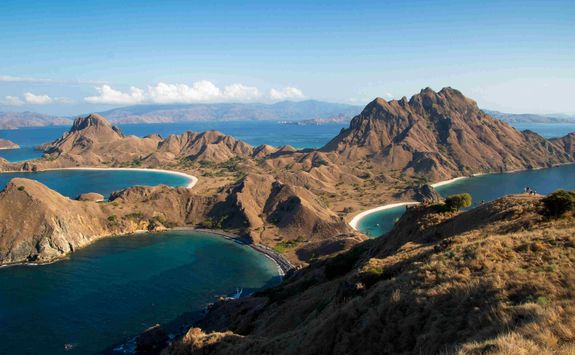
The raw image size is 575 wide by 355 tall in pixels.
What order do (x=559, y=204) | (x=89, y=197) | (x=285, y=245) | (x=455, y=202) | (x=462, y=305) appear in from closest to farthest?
(x=462, y=305)
(x=559, y=204)
(x=455, y=202)
(x=285, y=245)
(x=89, y=197)

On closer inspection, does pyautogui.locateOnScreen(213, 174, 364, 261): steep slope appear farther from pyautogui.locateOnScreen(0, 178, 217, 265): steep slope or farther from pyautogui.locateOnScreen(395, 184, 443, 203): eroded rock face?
pyautogui.locateOnScreen(395, 184, 443, 203): eroded rock face

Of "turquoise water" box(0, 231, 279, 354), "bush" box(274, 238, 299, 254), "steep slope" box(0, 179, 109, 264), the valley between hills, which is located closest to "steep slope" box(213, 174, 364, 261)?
"bush" box(274, 238, 299, 254)

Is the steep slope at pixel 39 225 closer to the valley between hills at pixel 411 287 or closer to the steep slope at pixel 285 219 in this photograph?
the valley between hills at pixel 411 287

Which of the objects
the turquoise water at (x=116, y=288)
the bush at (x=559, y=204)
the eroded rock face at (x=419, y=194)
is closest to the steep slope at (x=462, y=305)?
the bush at (x=559, y=204)

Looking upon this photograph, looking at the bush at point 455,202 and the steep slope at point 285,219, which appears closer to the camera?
the bush at point 455,202

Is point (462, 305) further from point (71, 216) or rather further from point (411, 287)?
point (71, 216)

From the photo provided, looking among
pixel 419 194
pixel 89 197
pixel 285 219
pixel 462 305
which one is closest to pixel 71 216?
pixel 89 197
